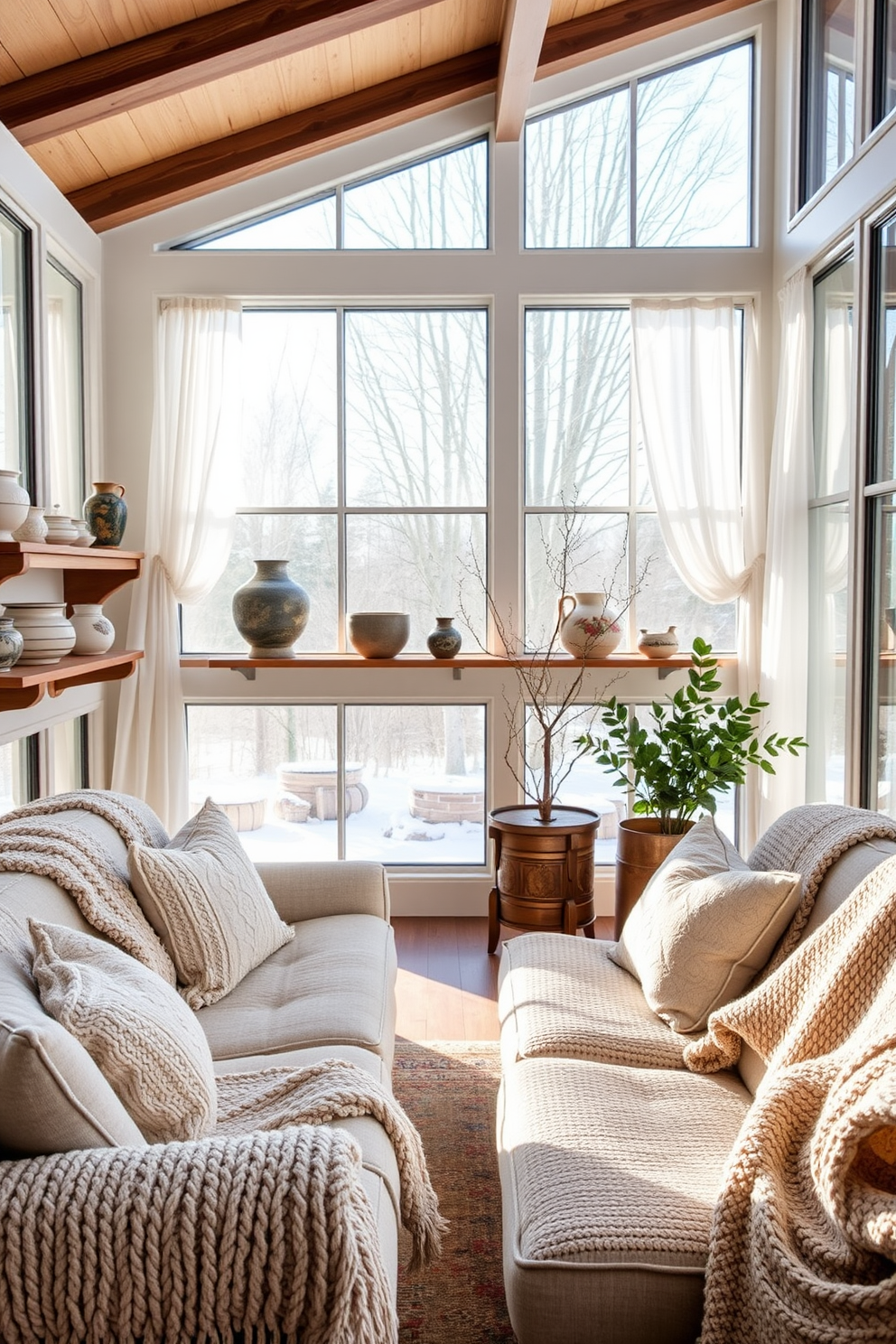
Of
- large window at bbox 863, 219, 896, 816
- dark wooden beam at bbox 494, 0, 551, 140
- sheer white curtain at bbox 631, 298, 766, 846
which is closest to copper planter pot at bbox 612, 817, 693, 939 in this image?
large window at bbox 863, 219, 896, 816

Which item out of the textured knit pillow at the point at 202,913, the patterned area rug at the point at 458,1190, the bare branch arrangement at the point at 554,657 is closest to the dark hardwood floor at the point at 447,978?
the patterned area rug at the point at 458,1190

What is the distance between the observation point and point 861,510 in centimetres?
359

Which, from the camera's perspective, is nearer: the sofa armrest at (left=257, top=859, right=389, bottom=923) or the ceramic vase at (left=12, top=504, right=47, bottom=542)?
the ceramic vase at (left=12, top=504, right=47, bottom=542)

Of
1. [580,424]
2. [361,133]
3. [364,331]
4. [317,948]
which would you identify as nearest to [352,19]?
[361,133]

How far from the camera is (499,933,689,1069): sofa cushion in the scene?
2.33m

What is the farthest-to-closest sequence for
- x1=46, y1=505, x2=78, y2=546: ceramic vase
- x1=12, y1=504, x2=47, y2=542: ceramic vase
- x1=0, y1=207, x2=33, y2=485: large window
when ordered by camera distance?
x1=0, y1=207, x2=33, y2=485: large window, x1=46, y1=505, x2=78, y2=546: ceramic vase, x1=12, y1=504, x2=47, y2=542: ceramic vase

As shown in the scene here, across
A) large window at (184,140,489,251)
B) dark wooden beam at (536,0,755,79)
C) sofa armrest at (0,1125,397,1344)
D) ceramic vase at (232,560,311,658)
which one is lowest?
sofa armrest at (0,1125,397,1344)

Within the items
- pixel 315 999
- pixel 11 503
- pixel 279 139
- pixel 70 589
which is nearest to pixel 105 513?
pixel 70 589

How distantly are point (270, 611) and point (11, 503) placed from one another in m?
1.68

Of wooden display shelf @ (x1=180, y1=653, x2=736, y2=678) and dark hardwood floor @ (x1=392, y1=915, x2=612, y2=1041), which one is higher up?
wooden display shelf @ (x1=180, y1=653, x2=736, y2=678)

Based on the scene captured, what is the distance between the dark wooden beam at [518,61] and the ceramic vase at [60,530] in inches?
83.9

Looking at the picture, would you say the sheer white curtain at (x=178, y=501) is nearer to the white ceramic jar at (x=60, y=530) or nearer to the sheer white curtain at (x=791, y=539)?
the white ceramic jar at (x=60, y=530)

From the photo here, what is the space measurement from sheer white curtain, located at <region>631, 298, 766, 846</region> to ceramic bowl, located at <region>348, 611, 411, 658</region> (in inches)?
46.1

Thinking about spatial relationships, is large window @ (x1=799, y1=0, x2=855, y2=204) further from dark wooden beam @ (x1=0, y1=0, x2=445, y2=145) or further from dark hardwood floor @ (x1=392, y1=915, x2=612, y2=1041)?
dark hardwood floor @ (x1=392, y1=915, x2=612, y2=1041)
